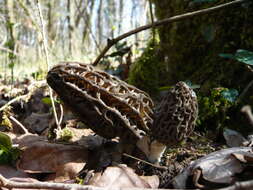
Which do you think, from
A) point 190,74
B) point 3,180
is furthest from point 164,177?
point 190,74

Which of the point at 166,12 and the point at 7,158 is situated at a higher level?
the point at 166,12

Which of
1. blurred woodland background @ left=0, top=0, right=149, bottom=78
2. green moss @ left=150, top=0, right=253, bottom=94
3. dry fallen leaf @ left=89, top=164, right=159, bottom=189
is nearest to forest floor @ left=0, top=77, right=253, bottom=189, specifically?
dry fallen leaf @ left=89, top=164, right=159, bottom=189

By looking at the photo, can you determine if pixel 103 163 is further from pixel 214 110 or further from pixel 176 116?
pixel 214 110

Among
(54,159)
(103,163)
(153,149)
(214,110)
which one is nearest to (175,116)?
(153,149)

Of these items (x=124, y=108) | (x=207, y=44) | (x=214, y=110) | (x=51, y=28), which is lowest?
(x=214, y=110)

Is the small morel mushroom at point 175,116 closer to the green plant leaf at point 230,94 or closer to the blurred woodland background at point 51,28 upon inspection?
the green plant leaf at point 230,94

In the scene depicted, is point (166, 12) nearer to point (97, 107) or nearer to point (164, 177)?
point (97, 107)

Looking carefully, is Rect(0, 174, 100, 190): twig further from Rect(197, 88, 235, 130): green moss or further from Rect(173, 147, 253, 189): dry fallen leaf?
Rect(197, 88, 235, 130): green moss
